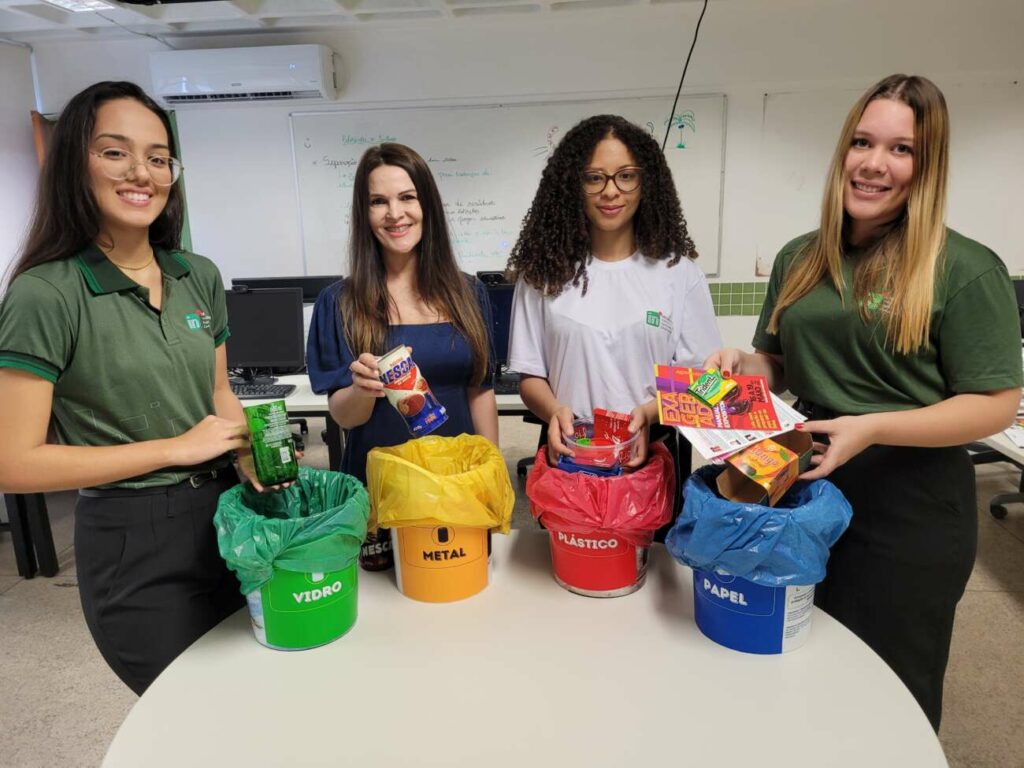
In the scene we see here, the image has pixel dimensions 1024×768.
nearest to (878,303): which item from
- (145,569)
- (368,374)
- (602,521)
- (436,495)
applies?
(602,521)

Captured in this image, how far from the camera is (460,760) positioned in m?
0.83

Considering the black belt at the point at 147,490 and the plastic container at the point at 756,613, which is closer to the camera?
the plastic container at the point at 756,613

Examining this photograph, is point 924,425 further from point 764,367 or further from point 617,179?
point 617,179

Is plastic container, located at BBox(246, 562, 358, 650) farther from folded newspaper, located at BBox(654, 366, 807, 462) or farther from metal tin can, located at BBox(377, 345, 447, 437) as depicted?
folded newspaper, located at BBox(654, 366, 807, 462)

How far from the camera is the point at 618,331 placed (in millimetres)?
1506

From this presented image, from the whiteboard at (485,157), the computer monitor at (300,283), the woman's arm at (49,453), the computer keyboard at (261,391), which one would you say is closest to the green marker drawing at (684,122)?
the whiteboard at (485,157)

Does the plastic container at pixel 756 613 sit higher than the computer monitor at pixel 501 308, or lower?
lower

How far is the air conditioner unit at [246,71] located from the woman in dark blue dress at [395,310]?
3.17 meters

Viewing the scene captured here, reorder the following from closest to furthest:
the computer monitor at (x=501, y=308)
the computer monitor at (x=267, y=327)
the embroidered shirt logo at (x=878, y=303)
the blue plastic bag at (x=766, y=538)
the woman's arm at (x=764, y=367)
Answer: the blue plastic bag at (x=766, y=538), the embroidered shirt logo at (x=878, y=303), the woman's arm at (x=764, y=367), the computer monitor at (x=501, y=308), the computer monitor at (x=267, y=327)

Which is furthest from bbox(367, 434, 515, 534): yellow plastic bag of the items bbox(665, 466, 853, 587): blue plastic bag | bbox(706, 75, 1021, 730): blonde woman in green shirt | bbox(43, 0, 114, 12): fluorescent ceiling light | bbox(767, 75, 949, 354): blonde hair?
bbox(43, 0, 114, 12): fluorescent ceiling light

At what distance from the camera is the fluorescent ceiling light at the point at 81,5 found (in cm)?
376

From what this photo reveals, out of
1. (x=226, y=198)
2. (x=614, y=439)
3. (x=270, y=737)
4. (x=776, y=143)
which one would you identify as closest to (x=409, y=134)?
(x=226, y=198)

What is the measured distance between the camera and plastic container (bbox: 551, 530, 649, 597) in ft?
3.75

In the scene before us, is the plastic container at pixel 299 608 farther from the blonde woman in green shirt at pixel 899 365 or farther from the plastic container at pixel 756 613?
the blonde woman in green shirt at pixel 899 365
